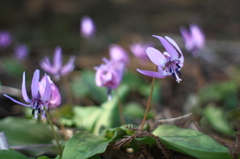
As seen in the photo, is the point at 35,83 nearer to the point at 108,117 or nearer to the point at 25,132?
the point at 25,132

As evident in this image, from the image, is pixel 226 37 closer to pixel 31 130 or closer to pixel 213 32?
pixel 213 32

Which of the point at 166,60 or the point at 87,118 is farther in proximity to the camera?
the point at 87,118

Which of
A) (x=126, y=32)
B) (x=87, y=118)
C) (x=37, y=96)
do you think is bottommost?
(x=87, y=118)

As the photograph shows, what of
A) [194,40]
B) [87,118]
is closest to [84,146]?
[87,118]

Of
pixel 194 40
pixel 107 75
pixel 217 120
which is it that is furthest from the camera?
pixel 194 40

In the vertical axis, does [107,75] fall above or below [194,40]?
below

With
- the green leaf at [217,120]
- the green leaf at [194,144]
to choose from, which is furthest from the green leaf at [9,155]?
the green leaf at [217,120]

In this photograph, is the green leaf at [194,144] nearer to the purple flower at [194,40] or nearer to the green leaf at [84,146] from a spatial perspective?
the green leaf at [84,146]

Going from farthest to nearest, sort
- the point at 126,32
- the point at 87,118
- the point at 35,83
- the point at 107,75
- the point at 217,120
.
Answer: the point at 126,32 → the point at 217,120 → the point at 87,118 → the point at 107,75 → the point at 35,83
